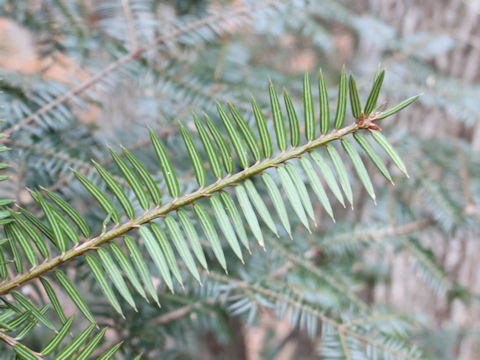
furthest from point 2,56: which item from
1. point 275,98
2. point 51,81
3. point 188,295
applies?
point 275,98

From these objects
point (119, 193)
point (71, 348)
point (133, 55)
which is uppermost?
point (133, 55)

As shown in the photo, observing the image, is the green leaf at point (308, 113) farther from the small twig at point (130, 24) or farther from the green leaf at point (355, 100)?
the small twig at point (130, 24)

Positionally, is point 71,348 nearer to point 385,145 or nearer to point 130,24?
point 385,145

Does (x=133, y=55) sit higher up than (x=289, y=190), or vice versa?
(x=133, y=55)

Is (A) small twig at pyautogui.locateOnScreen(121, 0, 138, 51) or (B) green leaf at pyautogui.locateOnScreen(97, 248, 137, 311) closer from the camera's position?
(B) green leaf at pyautogui.locateOnScreen(97, 248, 137, 311)

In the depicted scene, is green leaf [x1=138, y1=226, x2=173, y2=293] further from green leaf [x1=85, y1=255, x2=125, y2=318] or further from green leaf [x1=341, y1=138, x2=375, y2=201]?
green leaf [x1=341, y1=138, x2=375, y2=201]

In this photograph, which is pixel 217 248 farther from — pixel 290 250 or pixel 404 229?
pixel 404 229

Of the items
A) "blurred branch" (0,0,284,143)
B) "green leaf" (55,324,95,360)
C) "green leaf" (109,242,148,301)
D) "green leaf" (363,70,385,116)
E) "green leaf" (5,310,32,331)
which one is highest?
"blurred branch" (0,0,284,143)

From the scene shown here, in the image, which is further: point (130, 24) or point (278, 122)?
point (130, 24)

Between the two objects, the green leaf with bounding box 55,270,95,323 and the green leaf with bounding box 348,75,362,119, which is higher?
Result: the green leaf with bounding box 348,75,362,119

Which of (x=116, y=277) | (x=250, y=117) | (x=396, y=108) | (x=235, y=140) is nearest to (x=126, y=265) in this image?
(x=116, y=277)

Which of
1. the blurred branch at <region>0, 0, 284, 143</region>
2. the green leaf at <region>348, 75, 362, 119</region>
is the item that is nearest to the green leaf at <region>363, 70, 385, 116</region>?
the green leaf at <region>348, 75, 362, 119</region>
